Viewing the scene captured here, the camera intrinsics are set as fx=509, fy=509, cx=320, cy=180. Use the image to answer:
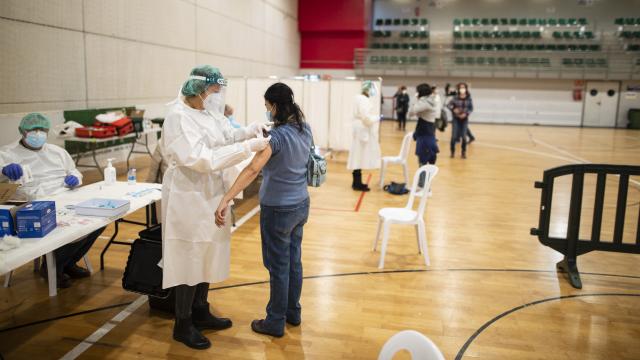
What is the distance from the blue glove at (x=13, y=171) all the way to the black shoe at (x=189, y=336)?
1.59 m

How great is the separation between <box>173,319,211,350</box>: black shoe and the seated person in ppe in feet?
4.55

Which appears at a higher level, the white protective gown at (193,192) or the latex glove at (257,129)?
the latex glove at (257,129)

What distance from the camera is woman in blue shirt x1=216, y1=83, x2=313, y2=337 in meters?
3.00

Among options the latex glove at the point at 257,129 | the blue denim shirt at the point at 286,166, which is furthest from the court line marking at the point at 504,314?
the latex glove at the point at 257,129

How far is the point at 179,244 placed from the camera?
3023 millimetres

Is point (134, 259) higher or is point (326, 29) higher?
point (326, 29)

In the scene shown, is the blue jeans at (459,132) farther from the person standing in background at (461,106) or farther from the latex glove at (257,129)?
the latex glove at (257,129)

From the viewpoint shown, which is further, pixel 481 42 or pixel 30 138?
pixel 481 42

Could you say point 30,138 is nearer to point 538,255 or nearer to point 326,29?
point 538,255

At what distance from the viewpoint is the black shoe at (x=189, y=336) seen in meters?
3.22

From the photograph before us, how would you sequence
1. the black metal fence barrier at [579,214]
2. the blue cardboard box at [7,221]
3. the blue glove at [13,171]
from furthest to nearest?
the black metal fence barrier at [579,214] < the blue glove at [13,171] < the blue cardboard box at [7,221]

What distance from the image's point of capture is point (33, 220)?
2752 millimetres

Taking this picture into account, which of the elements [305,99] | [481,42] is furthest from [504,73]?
[305,99]

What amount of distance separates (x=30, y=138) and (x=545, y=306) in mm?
4230
